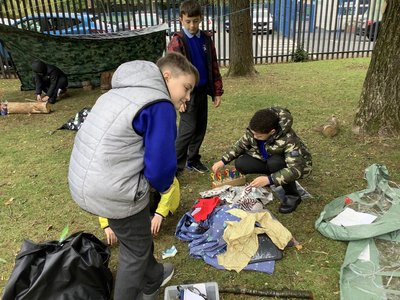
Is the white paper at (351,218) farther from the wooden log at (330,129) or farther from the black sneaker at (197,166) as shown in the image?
the wooden log at (330,129)

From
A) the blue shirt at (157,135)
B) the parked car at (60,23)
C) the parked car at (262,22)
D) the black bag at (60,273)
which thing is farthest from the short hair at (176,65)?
the parked car at (60,23)

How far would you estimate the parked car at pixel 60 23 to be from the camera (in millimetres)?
8188

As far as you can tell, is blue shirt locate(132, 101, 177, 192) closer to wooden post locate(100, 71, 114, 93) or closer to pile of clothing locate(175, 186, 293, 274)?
pile of clothing locate(175, 186, 293, 274)

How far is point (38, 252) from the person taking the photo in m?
1.97

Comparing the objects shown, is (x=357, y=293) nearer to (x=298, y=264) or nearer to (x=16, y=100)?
(x=298, y=264)

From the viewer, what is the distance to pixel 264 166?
2975 mm

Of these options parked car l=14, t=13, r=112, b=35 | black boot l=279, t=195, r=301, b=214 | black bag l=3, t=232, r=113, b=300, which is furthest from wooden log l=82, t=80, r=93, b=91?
black bag l=3, t=232, r=113, b=300

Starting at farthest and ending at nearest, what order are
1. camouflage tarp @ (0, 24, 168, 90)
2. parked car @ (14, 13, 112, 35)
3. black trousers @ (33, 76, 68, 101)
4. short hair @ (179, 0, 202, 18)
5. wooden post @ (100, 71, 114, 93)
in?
parked car @ (14, 13, 112, 35) → wooden post @ (100, 71, 114, 93) → black trousers @ (33, 76, 68, 101) → camouflage tarp @ (0, 24, 168, 90) → short hair @ (179, 0, 202, 18)

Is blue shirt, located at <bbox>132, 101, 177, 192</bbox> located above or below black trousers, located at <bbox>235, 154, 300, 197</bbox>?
above

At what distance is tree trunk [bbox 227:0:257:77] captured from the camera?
21.4ft

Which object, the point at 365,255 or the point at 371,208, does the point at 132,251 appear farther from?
the point at 371,208

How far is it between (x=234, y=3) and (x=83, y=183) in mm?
5823

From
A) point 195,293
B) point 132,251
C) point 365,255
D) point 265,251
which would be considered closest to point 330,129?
point 365,255

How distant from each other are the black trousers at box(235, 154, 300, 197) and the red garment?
0.38m
